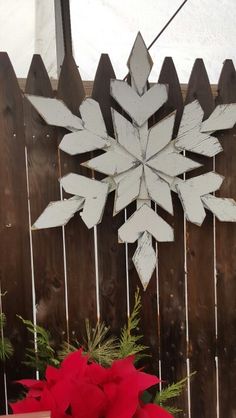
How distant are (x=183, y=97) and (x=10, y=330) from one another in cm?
86

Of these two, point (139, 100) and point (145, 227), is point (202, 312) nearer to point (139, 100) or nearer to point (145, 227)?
point (145, 227)

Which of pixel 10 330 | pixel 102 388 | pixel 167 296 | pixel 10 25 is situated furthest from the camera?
pixel 10 25

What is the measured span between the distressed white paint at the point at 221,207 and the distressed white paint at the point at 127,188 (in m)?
0.21

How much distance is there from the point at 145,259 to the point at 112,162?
11.9 inches

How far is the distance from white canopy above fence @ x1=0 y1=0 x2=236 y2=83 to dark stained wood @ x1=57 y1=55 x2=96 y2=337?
Result: 51 centimetres

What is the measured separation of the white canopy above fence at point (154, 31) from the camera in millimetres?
1764

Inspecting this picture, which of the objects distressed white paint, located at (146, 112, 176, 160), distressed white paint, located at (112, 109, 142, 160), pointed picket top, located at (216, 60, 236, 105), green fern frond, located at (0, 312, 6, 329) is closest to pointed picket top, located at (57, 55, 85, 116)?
distressed white paint, located at (112, 109, 142, 160)

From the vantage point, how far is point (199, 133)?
1314 millimetres

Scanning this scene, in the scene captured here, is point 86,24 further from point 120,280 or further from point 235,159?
point 120,280

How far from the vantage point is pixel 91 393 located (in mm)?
742

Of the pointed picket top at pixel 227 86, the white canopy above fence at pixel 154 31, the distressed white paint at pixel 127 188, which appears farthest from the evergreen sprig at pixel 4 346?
the white canopy above fence at pixel 154 31

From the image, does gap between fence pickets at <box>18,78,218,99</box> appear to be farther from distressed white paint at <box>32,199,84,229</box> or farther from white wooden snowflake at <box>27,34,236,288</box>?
distressed white paint at <box>32,199,84,229</box>

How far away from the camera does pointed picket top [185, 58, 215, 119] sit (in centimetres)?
134

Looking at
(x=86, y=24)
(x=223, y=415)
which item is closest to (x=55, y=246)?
(x=223, y=415)
